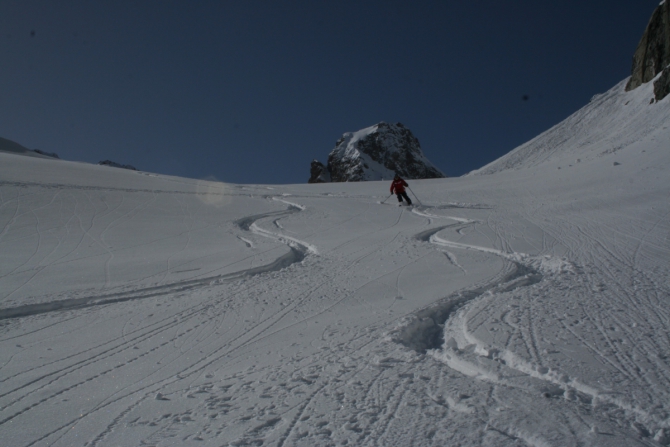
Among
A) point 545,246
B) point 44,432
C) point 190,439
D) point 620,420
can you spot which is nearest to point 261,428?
point 190,439

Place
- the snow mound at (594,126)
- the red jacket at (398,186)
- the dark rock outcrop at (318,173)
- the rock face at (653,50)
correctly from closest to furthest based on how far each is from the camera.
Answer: the red jacket at (398,186), the snow mound at (594,126), the rock face at (653,50), the dark rock outcrop at (318,173)

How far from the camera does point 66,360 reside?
3725mm

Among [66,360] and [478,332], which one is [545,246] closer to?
[478,332]

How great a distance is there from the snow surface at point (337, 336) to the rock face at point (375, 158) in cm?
10751

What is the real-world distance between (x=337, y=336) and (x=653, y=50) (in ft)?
230

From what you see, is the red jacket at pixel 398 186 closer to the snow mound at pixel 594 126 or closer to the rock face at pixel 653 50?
the snow mound at pixel 594 126

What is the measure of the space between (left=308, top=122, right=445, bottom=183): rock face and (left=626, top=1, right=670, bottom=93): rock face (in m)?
65.8

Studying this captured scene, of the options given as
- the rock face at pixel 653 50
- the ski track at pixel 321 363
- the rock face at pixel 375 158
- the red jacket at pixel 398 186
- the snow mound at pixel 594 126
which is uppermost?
the rock face at pixel 375 158

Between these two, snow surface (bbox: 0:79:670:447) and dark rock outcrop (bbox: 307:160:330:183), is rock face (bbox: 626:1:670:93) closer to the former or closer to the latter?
snow surface (bbox: 0:79:670:447)

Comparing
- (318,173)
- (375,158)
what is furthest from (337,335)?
(318,173)

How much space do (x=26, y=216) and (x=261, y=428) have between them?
39.1 feet

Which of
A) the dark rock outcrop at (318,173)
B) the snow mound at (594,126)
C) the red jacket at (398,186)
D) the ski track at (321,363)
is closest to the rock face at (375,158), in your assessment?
the dark rock outcrop at (318,173)

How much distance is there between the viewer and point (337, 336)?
4059 millimetres

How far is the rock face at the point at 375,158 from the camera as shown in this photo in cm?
11888
